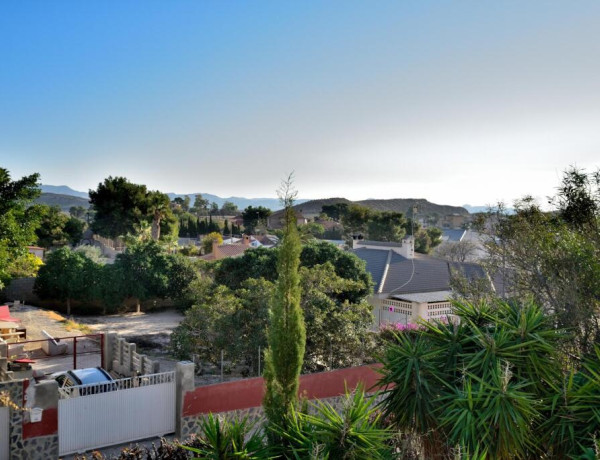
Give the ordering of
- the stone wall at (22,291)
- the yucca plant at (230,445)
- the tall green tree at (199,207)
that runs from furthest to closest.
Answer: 1. the tall green tree at (199,207)
2. the stone wall at (22,291)
3. the yucca plant at (230,445)

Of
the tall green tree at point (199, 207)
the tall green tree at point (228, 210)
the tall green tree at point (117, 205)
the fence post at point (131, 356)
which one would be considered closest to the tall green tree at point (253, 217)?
the tall green tree at point (117, 205)

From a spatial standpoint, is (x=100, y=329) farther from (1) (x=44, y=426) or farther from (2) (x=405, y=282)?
(1) (x=44, y=426)

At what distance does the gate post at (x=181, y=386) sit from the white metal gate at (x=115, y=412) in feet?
0.37

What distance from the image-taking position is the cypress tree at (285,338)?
7391mm

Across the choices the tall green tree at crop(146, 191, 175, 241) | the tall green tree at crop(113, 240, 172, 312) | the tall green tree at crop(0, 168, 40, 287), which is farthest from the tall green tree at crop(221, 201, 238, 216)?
the tall green tree at crop(0, 168, 40, 287)

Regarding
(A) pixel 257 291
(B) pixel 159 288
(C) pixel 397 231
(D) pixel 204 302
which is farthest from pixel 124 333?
(C) pixel 397 231

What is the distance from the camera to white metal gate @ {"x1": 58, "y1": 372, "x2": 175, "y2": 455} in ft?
32.5

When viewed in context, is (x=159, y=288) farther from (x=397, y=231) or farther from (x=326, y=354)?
(x=397, y=231)

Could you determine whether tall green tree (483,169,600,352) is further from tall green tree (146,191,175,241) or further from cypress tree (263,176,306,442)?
tall green tree (146,191,175,241)

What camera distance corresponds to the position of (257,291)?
50.3ft

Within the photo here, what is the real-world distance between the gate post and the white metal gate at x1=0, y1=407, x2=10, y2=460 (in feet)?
10.4

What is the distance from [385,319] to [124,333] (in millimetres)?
12112

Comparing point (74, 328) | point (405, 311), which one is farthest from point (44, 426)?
point (405, 311)

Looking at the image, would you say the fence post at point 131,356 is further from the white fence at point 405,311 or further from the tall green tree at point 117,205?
the tall green tree at point 117,205
